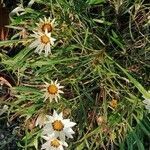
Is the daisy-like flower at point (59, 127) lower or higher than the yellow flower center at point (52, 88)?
lower

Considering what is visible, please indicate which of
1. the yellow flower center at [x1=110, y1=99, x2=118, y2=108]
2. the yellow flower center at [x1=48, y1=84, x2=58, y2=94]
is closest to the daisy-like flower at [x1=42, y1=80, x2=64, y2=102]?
the yellow flower center at [x1=48, y1=84, x2=58, y2=94]

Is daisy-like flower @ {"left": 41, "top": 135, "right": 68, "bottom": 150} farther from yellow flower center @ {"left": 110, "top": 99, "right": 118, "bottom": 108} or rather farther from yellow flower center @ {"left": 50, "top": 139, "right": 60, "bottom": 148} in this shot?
yellow flower center @ {"left": 110, "top": 99, "right": 118, "bottom": 108}

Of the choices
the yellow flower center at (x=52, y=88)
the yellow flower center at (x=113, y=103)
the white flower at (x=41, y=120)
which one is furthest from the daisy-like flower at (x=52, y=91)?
the yellow flower center at (x=113, y=103)

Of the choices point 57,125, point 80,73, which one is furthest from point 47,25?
point 57,125

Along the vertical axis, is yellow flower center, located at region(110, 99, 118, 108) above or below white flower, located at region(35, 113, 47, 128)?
above

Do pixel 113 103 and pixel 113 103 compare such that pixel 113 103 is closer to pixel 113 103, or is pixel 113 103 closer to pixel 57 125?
pixel 113 103

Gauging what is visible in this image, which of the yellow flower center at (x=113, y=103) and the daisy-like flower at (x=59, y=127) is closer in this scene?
the daisy-like flower at (x=59, y=127)

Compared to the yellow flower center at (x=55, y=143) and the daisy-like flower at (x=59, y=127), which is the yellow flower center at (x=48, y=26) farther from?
the yellow flower center at (x=55, y=143)

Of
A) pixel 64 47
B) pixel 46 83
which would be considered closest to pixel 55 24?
pixel 64 47
